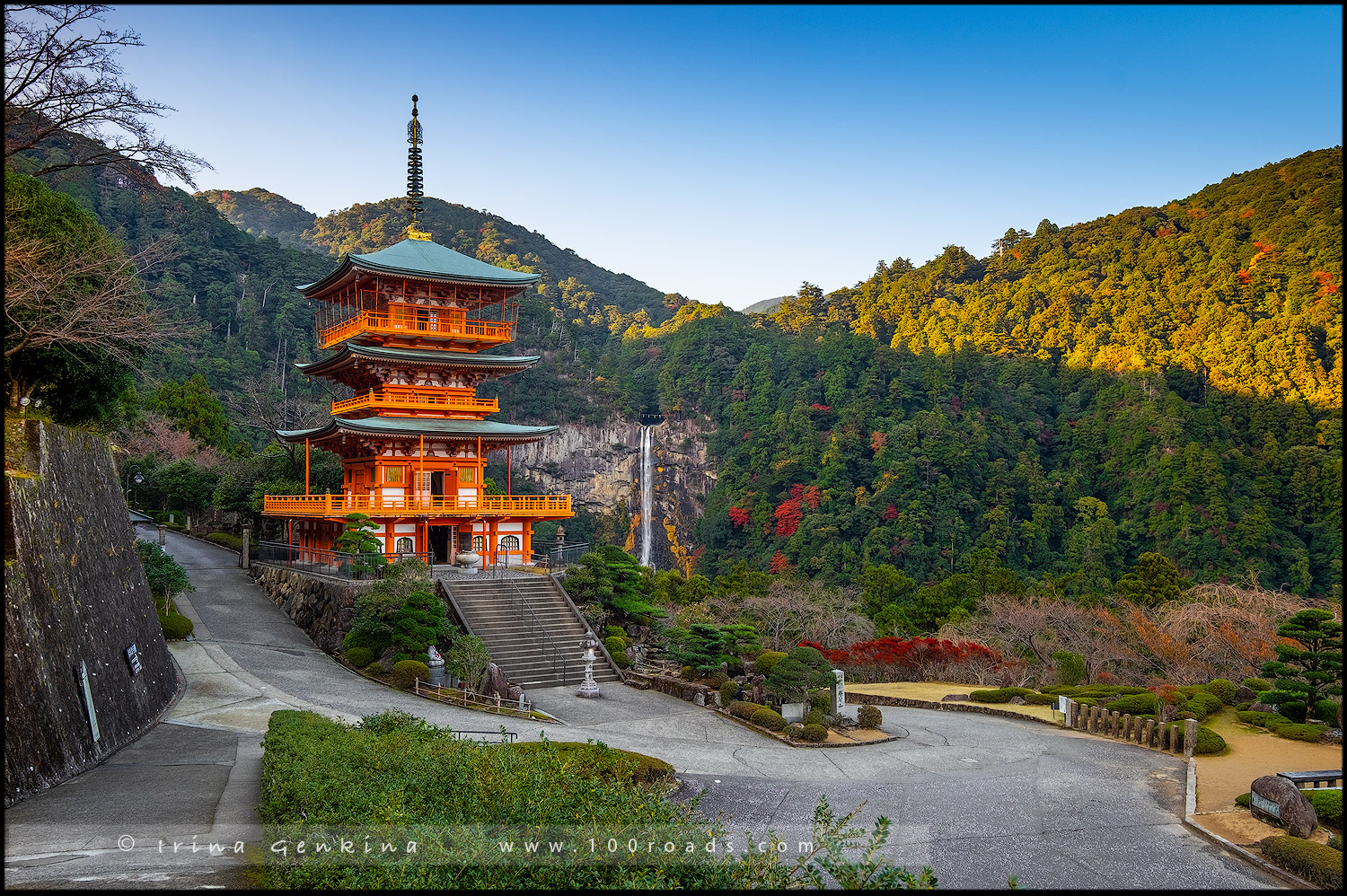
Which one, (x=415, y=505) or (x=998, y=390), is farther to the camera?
(x=998, y=390)

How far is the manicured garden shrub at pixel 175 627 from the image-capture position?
21312 mm

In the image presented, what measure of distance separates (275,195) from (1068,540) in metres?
127

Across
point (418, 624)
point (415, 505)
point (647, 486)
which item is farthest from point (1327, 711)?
point (647, 486)

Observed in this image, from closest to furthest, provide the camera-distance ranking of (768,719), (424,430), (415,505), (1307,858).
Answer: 1. (1307,858)
2. (768,719)
3. (424,430)
4. (415,505)

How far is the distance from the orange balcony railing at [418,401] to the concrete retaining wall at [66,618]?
1060 centimetres

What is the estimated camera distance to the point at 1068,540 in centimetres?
5612

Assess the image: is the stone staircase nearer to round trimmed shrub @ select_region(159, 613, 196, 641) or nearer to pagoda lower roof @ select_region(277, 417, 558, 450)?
pagoda lower roof @ select_region(277, 417, 558, 450)

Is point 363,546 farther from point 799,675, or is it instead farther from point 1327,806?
point 1327,806

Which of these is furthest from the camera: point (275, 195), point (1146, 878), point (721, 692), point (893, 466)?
point (275, 195)

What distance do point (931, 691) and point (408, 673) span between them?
13.5m

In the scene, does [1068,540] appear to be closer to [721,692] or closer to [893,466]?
[893,466]

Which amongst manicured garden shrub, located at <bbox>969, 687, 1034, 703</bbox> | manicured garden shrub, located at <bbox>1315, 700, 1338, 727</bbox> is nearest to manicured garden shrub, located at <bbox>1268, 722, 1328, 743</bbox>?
manicured garden shrub, located at <bbox>1315, 700, 1338, 727</bbox>

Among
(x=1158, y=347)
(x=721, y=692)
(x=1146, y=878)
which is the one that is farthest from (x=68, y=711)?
(x=1158, y=347)

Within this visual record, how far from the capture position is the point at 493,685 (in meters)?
18.2
